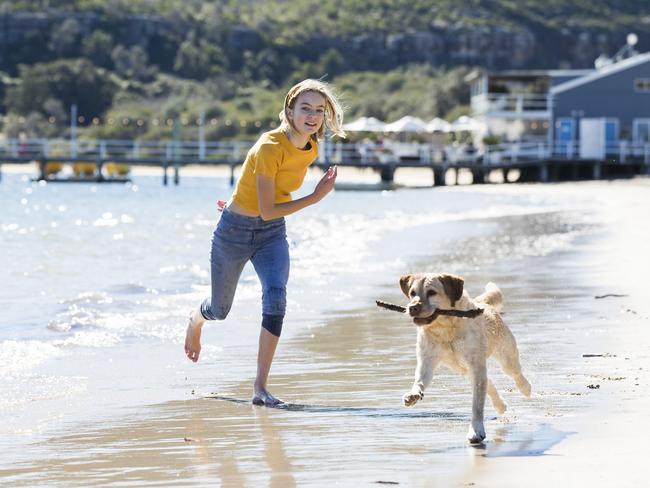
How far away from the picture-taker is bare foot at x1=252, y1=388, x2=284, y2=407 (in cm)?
710

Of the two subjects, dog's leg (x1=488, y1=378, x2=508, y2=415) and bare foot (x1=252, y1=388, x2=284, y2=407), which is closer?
dog's leg (x1=488, y1=378, x2=508, y2=415)

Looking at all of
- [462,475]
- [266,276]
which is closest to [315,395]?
[266,276]

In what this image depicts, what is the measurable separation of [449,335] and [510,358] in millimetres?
603

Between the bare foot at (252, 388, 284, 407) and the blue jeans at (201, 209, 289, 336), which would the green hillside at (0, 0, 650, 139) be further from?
the bare foot at (252, 388, 284, 407)

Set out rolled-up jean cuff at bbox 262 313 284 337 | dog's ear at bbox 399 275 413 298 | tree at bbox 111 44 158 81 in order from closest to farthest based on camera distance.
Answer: dog's ear at bbox 399 275 413 298 < rolled-up jean cuff at bbox 262 313 284 337 < tree at bbox 111 44 158 81

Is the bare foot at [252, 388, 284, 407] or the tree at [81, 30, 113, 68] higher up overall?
the tree at [81, 30, 113, 68]

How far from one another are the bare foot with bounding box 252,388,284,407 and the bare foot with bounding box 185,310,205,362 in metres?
0.72

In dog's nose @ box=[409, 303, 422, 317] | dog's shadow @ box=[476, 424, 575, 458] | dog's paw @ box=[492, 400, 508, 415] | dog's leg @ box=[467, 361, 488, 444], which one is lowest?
dog's shadow @ box=[476, 424, 575, 458]

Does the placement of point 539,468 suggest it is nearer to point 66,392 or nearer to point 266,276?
point 266,276

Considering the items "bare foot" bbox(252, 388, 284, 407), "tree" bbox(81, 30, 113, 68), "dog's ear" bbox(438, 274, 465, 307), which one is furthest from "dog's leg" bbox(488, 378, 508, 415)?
"tree" bbox(81, 30, 113, 68)

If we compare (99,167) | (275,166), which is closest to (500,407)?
(275,166)

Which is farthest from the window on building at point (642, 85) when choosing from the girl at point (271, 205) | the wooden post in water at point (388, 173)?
the girl at point (271, 205)

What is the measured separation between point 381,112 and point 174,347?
80046mm

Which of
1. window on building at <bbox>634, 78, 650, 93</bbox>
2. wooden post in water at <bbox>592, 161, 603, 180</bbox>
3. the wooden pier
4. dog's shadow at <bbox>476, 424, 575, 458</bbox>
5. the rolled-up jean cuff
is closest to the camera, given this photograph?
dog's shadow at <bbox>476, 424, 575, 458</bbox>
